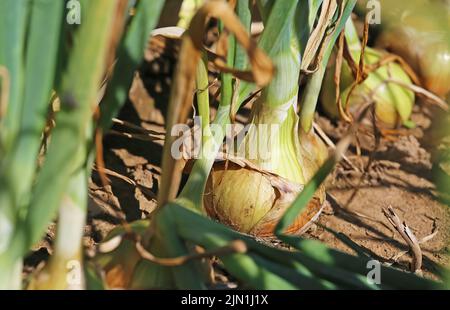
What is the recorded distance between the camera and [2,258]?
1.00 m

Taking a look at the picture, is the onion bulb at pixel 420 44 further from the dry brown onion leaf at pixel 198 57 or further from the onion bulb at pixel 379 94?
the dry brown onion leaf at pixel 198 57

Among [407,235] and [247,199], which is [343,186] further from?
[407,235]

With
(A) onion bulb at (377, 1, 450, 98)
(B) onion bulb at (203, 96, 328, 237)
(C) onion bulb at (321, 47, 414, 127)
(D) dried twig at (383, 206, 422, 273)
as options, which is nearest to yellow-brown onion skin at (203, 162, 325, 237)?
(B) onion bulb at (203, 96, 328, 237)

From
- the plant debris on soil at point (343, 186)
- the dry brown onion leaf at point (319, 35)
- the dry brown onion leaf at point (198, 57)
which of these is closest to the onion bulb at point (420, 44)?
the plant debris on soil at point (343, 186)

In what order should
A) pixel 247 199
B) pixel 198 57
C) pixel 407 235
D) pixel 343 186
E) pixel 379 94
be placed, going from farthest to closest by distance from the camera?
pixel 379 94, pixel 343 186, pixel 247 199, pixel 407 235, pixel 198 57

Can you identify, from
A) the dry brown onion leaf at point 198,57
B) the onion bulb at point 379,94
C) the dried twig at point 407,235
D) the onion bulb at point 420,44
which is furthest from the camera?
the onion bulb at point 420,44

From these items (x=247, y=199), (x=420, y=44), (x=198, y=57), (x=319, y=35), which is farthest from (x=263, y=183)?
(x=420, y=44)

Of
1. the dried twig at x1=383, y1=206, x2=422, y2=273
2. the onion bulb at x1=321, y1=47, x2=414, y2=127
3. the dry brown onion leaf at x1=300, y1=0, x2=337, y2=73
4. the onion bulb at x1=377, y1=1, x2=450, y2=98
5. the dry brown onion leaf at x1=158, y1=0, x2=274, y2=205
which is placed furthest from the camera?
the onion bulb at x1=377, y1=1, x2=450, y2=98

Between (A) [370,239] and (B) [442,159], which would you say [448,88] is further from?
(A) [370,239]

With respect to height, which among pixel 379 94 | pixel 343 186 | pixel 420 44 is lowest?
pixel 343 186

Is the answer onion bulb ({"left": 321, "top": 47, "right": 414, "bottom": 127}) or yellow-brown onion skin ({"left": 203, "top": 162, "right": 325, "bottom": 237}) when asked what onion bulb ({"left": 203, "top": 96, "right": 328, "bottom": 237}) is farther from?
onion bulb ({"left": 321, "top": 47, "right": 414, "bottom": 127})

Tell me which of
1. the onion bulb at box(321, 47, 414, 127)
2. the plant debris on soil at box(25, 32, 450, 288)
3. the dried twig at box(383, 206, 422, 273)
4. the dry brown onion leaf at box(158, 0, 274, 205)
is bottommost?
the plant debris on soil at box(25, 32, 450, 288)
